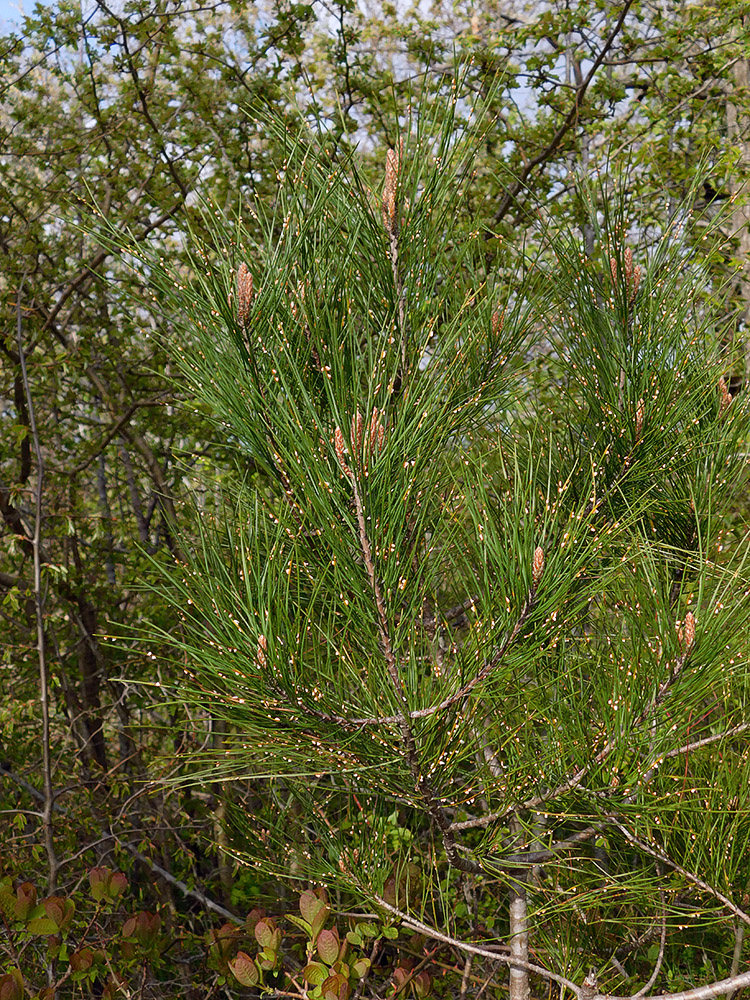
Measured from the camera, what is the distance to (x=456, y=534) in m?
1.51

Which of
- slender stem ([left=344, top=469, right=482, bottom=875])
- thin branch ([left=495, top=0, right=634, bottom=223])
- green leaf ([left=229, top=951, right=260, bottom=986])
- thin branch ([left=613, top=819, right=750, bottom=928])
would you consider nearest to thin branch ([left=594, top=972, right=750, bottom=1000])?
thin branch ([left=613, top=819, right=750, bottom=928])

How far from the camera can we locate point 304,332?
142 centimetres

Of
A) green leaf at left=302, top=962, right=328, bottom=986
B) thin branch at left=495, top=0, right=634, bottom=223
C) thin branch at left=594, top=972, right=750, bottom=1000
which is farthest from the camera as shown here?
thin branch at left=495, top=0, right=634, bottom=223

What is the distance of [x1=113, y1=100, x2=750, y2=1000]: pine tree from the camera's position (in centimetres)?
127

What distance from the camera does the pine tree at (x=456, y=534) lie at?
1266mm

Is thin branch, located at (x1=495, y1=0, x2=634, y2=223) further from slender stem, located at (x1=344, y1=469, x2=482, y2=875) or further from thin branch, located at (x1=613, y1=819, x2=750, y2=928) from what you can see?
thin branch, located at (x1=613, y1=819, x2=750, y2=928)

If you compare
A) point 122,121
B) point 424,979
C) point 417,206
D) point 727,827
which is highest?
point 122,121

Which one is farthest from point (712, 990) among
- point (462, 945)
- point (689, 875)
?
point (462, 945)

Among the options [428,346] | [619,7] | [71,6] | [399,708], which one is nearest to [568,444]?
[428,346]

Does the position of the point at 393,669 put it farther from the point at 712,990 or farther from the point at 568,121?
the point at 568,121

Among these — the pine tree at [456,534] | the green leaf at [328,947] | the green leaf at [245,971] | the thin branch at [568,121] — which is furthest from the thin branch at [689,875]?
the thin branch at [568,121]

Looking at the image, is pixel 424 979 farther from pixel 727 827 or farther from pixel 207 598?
pixel 207 598

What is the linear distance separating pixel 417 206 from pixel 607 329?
1.44 ft

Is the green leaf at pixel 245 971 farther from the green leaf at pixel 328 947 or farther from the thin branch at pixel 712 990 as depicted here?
the thin branch at pixel 712 990
